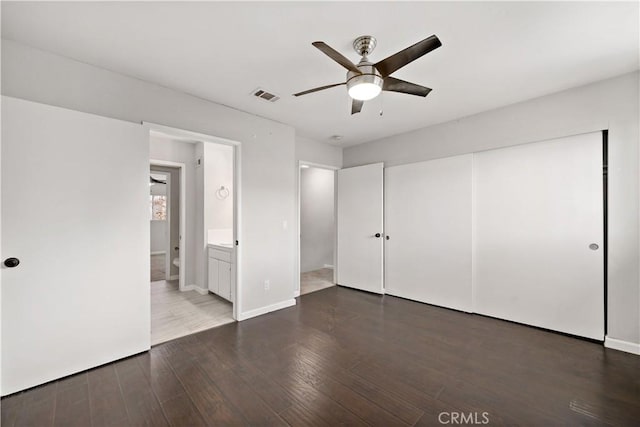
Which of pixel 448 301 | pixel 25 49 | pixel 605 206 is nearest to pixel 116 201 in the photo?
pixel 25 49

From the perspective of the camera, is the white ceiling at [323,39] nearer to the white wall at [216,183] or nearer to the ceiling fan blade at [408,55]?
the ceiling fan blade at [408,55]

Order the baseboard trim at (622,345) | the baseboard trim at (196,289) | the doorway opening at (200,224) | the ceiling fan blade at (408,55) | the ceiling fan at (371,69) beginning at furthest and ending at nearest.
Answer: the baseboard trim at (196,289) < the doorway opening at (200,224) < the baseboard trim at (622,345) < the ceiling fan at (371,69) < the ceiling fan blade at (408,55)

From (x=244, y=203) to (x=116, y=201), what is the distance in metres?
1.33

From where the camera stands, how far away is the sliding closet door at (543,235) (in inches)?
107

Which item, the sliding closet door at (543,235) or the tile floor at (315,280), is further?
the tile floor at (315,280)

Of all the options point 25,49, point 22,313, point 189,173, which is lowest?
point 22,313

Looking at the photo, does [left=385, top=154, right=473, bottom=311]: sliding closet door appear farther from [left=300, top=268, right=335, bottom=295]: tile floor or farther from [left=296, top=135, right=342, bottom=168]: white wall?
[left=300, top=268, right=335, bottom=295]: tile floor

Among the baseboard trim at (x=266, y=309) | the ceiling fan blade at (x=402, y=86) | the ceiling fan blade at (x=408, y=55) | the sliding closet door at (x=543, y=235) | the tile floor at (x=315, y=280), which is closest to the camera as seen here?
the ceiling fan blade at (x=408, y=55)

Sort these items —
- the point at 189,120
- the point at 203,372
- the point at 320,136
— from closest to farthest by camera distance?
the point at 203,372 < the point at 189,120 < the point at 320,136

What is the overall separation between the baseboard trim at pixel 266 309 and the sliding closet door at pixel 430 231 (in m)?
1.67

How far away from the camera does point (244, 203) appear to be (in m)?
3.38

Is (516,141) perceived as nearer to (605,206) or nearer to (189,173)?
(605,206)

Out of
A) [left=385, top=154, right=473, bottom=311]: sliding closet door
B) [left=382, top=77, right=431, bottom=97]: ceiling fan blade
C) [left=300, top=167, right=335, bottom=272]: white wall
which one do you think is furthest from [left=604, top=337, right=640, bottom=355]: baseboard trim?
[left=300, top=167, right=335, bottom=272]: white wall

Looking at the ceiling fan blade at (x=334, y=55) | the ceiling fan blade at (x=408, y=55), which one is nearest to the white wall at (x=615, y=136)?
the ceiling fan blade at (x=408, y=55)
